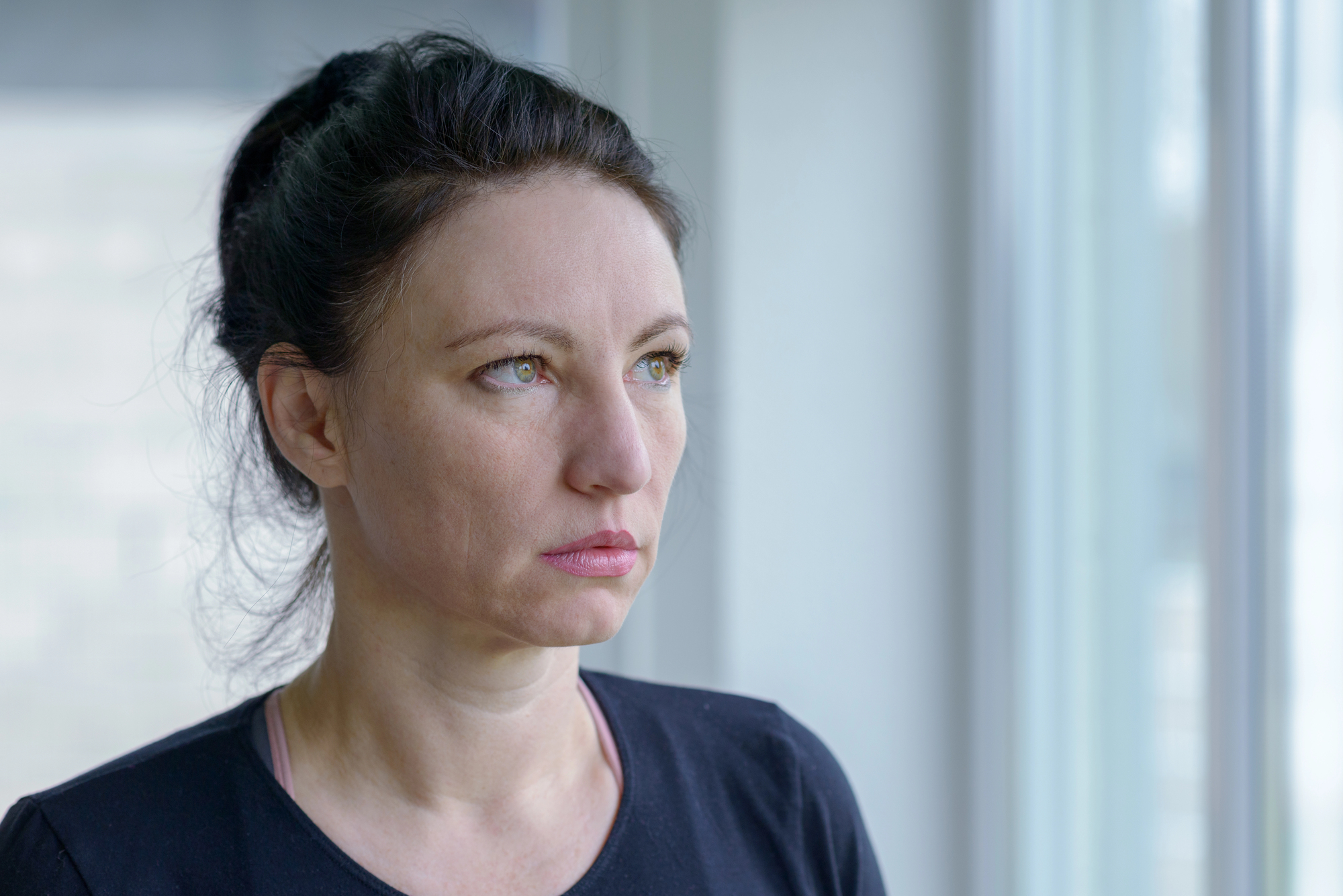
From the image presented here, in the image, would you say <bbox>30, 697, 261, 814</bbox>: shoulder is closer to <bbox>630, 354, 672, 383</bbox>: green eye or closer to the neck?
the neck

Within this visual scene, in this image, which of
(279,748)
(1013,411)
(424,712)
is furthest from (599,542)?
(1013,411)

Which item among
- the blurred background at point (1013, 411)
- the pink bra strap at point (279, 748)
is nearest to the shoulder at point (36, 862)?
the pink bra strap at point (279, 748)

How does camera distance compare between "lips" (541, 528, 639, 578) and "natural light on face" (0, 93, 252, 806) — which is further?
"natural light on face" (0, 93, 252, 806)

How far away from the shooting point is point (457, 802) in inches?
35.8

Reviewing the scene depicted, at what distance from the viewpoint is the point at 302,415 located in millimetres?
917

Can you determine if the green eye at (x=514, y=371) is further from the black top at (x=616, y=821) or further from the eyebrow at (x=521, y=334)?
the black top at (x=616, y=821)

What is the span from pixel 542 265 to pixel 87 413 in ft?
6.60

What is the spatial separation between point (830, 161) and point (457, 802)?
1.28 m

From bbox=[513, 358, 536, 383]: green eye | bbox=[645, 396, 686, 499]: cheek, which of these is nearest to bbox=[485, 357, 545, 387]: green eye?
bbox=[513, 358, 536, 383]: green eye

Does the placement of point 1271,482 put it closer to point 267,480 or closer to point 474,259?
point 474,259

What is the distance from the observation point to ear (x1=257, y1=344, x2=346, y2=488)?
2.94ft

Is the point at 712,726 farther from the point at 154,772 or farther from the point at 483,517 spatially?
the point at 154,772

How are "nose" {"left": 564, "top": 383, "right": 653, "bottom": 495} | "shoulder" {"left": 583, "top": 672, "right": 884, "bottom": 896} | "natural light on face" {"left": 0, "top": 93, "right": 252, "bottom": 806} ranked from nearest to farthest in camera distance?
"nose" {"left": 564, "top": 383, "right": 653, "bottom": 495} < "shoulder" {"left": 583, "top": 672, "right": 884, "bottom": 896} < "natural light on face" {"left": 0, "top": 93, "right": 252, "bottom": 806}

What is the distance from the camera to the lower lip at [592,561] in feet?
2.70
